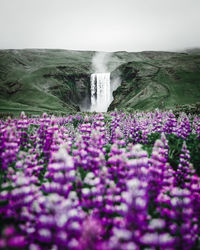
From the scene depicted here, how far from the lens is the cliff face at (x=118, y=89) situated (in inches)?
1900

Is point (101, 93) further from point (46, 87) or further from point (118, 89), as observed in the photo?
point (46, 87)

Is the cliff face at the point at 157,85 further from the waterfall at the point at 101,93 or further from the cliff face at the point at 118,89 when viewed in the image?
the waterfall at the point at 101,93

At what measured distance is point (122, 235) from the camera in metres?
1.64

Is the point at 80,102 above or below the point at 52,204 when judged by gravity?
above

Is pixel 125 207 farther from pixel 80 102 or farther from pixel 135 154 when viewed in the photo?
pixel 80 102

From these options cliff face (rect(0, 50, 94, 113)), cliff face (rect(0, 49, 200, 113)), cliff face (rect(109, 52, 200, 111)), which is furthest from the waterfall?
cliff face (rect(0, 50, 94, 113))

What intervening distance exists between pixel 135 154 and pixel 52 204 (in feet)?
4.84

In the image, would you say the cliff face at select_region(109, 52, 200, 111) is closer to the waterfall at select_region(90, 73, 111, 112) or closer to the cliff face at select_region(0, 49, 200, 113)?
the cliff face at select_region(0, 49, 200, 113)

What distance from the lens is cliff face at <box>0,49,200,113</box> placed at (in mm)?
48250

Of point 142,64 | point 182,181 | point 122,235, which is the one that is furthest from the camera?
point 142,64

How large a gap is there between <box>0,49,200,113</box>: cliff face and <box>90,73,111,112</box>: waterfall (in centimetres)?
388

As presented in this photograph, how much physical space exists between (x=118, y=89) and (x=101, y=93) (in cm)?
1064

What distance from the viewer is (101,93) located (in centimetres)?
7525

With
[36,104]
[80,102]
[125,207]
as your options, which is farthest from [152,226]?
[80,102]
